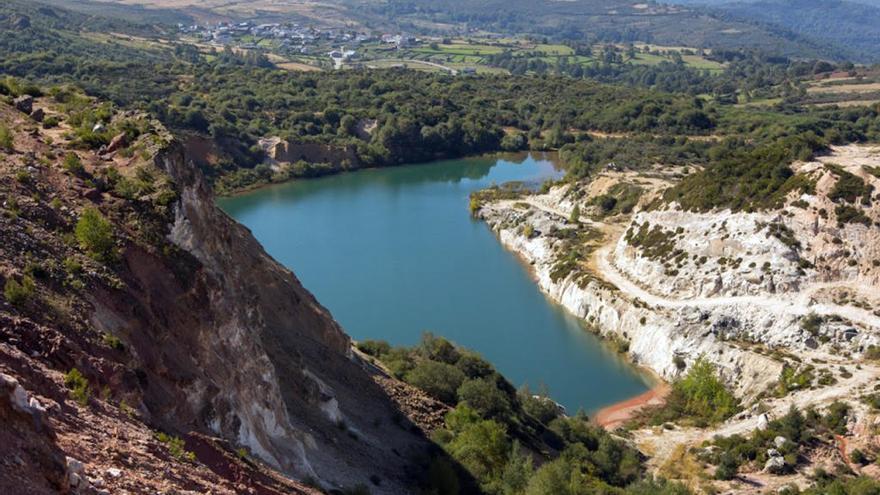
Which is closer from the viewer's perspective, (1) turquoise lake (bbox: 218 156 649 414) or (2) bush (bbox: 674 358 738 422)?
(2) bush (bbox: 674 358 738 422)

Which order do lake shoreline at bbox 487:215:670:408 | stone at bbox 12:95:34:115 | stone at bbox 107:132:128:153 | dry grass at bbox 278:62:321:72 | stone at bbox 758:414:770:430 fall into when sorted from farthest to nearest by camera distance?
dry grass at bbox 278:62:321:72 → lake shoreline at bbox 487:215:670:408 → stone at bbox 758:414:770:430 → stone at bbox 12:95:34:115 → stone at bbox 107:132:128:153

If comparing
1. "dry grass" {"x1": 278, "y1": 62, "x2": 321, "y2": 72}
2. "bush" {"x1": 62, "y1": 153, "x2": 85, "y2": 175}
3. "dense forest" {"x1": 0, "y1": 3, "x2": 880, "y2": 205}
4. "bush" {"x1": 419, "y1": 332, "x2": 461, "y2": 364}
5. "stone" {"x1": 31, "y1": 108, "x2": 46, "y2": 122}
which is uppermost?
"stone" {"x1": 31, "y1": 108, "x2": 46, "y2": 122}

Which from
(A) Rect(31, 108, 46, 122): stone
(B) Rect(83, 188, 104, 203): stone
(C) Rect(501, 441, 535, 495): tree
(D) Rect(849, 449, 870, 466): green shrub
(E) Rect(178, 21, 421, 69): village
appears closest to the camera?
(B) Rect(83, 188, 104, 203): stone

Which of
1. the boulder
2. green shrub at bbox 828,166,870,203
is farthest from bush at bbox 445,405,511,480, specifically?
green shrub at bbox 828,166,870,203

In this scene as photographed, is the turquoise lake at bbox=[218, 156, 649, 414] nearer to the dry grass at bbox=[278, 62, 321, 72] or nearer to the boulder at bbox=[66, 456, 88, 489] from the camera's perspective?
the boulder at bbox=[66, 456, 88, 489]

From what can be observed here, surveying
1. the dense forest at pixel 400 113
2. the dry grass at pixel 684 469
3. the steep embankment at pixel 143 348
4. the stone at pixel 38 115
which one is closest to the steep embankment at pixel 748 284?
the dry grass at pixel 684 469

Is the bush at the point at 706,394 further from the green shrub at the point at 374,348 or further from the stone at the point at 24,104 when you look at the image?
the stone at the point at 24,104
